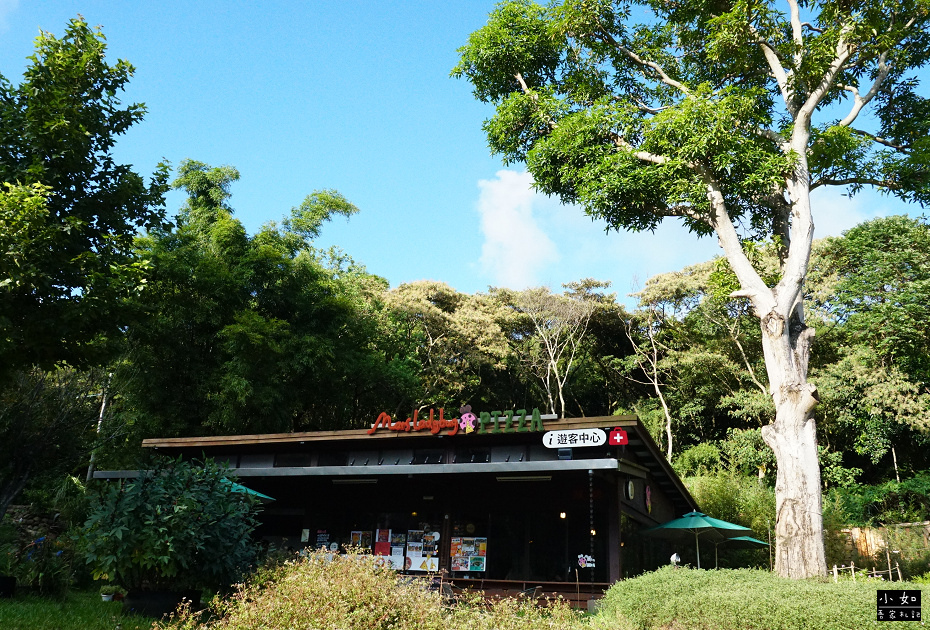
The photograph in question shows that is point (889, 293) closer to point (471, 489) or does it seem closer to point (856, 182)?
point (856, 182)

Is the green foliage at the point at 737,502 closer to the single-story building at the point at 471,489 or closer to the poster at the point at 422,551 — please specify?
the single-story building at the point at 471,489

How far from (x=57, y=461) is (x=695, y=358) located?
81.7 feet

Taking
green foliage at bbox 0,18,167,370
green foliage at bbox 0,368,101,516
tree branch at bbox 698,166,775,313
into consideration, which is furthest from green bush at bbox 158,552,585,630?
green foliage at bbox 0,368,101,516

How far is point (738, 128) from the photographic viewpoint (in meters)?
12.6

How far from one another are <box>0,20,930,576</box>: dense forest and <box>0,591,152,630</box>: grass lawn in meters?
3.36

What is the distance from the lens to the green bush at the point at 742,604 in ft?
21.6

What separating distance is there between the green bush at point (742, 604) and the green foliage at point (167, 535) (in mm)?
4992

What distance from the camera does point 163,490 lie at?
8383 mm

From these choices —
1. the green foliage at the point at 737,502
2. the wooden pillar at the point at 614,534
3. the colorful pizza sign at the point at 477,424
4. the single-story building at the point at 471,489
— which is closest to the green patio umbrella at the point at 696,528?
the single-story building at the point at 471,489

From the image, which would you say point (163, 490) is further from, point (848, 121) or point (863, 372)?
point (863, 372)

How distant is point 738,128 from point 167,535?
40.6 ft

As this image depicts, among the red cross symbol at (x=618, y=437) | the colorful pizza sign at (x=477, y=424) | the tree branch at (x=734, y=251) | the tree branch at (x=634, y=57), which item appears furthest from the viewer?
the tree branch at (x=634, y=57)

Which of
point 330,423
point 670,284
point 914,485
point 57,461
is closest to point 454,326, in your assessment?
point 330,423

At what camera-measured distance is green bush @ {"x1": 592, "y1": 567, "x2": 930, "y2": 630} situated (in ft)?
21.6
